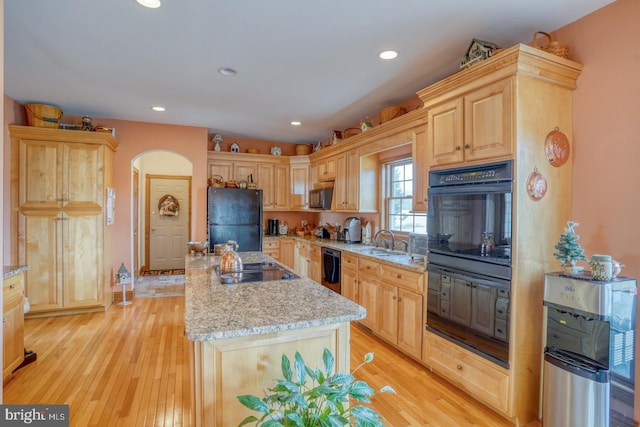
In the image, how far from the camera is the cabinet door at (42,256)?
386 centimetres

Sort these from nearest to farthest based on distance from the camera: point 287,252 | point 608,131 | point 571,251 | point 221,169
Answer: point 571,251, point 608,131, point 221,169, point 287,252

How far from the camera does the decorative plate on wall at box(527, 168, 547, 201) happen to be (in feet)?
6.70

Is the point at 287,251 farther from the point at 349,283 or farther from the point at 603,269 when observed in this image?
the point at 603,269

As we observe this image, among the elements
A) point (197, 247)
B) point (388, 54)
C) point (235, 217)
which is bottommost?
point (197, 247)

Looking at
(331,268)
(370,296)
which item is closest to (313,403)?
(370,296)

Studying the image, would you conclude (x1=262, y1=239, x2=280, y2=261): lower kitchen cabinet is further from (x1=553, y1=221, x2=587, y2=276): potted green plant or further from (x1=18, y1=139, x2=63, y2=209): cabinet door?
(x1=553, y1=221, x2=587, y2=276): potted green plant

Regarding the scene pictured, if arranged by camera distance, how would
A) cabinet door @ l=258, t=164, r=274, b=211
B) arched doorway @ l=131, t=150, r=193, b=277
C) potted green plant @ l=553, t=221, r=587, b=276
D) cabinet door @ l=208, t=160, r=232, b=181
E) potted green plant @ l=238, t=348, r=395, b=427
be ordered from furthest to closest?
arched doorway @ l=131, t=150, r=193, b=277 → cabinet door @ l=258, t=164, r=274, b=211 → cabinet door @ l=208, t=160, r=232, b=181 → potted green plant @ l=553, t=221, r=587, b=276 → potted green plant @ l=238, t=348, r=395, b=427

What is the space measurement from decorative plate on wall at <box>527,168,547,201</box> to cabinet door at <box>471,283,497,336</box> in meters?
0.65

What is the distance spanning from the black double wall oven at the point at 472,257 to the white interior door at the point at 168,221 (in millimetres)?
5729

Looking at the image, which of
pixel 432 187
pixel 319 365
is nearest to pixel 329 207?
pixel 432 187

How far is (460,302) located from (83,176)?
4.37 meters

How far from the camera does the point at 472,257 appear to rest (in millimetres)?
2291

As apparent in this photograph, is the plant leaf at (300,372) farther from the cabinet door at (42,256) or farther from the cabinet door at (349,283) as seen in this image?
the cabinet door at (42,256)

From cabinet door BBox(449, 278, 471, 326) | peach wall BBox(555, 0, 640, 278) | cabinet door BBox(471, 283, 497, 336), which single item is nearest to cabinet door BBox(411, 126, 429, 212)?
cabinet door BBox(449, 278, 471, 326)
